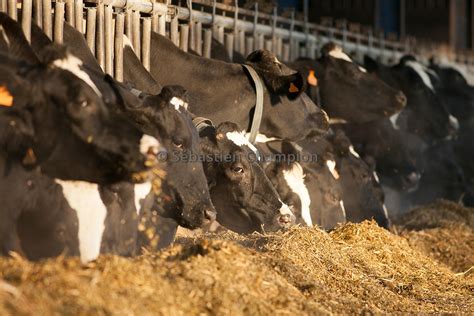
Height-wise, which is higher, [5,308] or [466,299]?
[5,308]

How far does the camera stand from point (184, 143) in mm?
6480

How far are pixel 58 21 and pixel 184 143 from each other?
4.85ft

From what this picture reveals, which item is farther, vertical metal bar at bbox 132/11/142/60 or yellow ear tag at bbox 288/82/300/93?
yellow ear tag at bbox 288/82/300/93

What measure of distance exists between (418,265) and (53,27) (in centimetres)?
327

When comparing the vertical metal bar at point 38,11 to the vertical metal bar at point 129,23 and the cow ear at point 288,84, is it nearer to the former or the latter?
the vertical metal bar at point 129,23

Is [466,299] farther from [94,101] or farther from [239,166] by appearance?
[94,101]

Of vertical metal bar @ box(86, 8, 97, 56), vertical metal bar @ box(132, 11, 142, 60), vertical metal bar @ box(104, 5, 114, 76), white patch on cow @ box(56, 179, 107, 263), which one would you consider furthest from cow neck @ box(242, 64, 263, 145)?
white patch on cow @ box(56, 179, 107, 263)

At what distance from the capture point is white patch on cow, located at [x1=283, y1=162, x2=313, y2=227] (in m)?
8.71

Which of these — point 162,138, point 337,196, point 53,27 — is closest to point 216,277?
point 162,138

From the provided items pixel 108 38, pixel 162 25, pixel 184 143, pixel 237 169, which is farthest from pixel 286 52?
pixel 184 143

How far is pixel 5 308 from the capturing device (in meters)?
3.70

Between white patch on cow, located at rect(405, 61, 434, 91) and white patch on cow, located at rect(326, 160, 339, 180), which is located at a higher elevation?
white patch on cow, located at rect(326, 160, 339, 180)

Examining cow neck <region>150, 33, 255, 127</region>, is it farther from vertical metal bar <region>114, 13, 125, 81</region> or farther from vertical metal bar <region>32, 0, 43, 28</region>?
vertical metal bar <region>32, 0, 43, 28</region>

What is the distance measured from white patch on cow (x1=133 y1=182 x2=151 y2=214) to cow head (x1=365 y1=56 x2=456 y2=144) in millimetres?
7571
